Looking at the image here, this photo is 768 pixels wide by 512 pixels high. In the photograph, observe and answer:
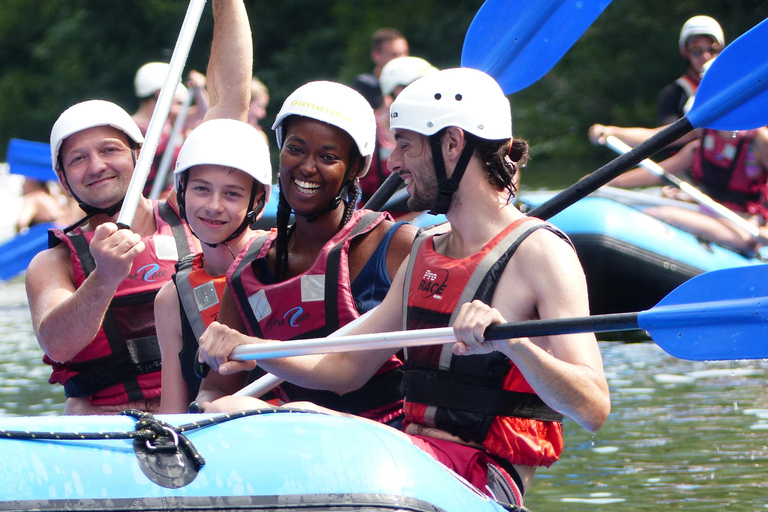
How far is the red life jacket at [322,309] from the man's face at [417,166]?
0.25 m

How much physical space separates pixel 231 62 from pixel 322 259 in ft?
3.70

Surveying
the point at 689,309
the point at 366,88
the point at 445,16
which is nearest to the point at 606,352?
the point at 366,88

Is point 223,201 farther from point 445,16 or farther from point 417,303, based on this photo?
point 445,16

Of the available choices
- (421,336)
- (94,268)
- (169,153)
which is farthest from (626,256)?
(421,336)

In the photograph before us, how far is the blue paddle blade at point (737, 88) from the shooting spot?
10.3 ft

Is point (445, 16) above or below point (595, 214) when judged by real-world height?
above

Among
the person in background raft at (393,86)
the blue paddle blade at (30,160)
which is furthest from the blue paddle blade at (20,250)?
the person in background raft at (393,86)

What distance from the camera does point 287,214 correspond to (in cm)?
321

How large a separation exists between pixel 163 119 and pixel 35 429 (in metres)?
1.42

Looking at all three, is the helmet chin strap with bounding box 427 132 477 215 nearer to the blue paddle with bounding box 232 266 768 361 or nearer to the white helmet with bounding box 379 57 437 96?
the blue paddle with bounding box 232 266 768 361

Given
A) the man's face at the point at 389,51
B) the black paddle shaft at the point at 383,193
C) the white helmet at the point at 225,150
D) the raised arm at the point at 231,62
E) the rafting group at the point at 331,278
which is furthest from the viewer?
the man's face at the point at 389,51

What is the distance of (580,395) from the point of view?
7.93ft

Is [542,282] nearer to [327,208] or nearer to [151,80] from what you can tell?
[327,208]

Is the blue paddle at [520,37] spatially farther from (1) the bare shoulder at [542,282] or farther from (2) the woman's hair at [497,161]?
(1) the bare shoulder at [542,282]
